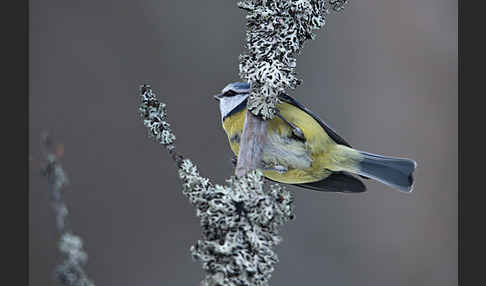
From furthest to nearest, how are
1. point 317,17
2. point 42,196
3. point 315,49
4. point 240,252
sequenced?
point 315,49, point 42,196, point 317,17, point 240,252

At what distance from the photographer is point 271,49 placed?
0.64 metres

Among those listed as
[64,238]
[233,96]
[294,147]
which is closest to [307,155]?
[294,147]

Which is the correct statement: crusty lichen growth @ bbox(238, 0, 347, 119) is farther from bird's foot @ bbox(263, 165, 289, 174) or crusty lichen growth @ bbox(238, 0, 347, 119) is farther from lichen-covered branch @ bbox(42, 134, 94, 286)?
lichen-covered branch @ bbox(42, 134, 94, 286)

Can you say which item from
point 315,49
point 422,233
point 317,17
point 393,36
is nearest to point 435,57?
point 393,36

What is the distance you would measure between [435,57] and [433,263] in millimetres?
464

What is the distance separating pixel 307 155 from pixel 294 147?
25 mm

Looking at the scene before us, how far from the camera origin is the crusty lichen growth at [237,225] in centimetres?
56

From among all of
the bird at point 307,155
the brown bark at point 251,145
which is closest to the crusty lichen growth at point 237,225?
the brown bark at point 251,145

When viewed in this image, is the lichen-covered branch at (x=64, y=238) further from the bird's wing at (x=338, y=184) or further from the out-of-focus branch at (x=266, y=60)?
the bird's wing at (x=338, y=184)

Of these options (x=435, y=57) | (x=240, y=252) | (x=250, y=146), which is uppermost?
(x=435, y=57)

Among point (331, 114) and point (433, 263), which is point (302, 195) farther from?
point (433, 263)

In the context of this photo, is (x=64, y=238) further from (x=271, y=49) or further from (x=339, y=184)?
(x=339, y=184)

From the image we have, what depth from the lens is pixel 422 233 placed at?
1169 millimetres

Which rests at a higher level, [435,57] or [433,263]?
[435,57]
